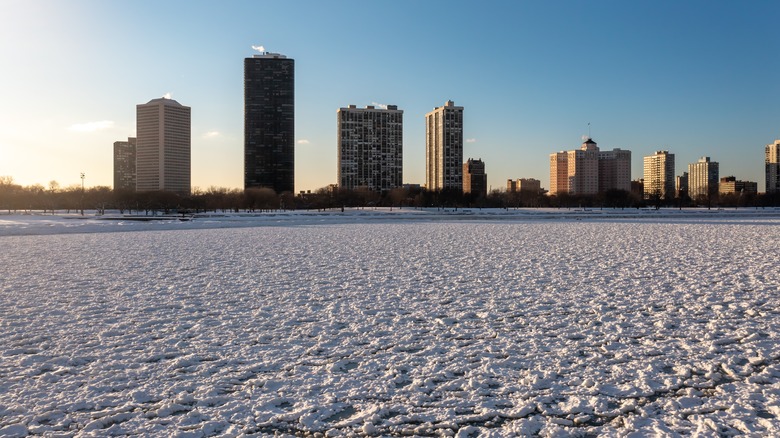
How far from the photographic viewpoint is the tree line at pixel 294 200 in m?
123

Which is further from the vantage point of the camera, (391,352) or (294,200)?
(294,200)

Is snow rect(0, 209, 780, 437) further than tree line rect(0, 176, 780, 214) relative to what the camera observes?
No

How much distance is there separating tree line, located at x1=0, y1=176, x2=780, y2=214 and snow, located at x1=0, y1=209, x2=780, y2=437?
4124 inches

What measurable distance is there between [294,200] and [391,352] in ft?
465

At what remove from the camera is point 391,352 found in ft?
24.8

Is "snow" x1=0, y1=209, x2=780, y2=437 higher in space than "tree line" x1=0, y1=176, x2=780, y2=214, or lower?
lower

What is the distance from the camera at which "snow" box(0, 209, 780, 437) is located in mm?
5438

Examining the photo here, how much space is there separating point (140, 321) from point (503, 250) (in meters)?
14.9

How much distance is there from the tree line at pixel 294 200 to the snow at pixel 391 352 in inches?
4124

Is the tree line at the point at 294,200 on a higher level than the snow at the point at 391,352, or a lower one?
higher

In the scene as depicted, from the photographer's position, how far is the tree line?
123 meters

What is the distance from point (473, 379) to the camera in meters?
6.46

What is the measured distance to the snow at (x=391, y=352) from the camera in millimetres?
5438

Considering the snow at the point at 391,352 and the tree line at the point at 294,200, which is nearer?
the snow at the point at 391,352
